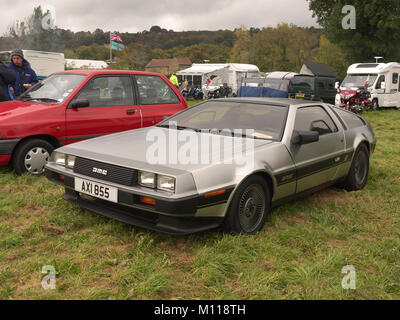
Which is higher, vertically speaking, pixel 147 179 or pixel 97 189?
pixel 147 179

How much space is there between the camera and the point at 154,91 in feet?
20.6

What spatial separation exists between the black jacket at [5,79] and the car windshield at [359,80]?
15.3m

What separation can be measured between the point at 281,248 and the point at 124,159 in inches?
59.5

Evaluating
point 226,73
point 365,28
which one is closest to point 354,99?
point 226,73

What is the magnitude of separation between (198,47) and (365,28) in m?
73.2

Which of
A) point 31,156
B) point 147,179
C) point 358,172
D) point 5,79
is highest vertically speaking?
point 5,79

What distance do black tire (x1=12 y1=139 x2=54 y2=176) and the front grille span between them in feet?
5.89

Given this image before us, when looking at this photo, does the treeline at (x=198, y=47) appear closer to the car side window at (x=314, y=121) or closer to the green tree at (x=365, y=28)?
the green tree at (x=365, y=28)

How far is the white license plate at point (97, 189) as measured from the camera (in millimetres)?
3219

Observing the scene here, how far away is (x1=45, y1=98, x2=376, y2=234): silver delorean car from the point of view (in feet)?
10.1

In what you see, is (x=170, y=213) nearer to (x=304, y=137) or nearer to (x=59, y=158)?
(x=59, y=158)

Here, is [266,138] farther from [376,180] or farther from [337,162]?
[376,180]

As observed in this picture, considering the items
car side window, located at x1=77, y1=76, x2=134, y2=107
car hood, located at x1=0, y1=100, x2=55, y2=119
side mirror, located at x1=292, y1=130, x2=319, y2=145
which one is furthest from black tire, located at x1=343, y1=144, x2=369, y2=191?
car hood, located at x1=0, y1=100, x2=55, y2=119
